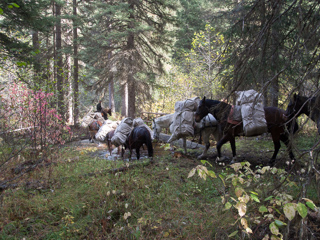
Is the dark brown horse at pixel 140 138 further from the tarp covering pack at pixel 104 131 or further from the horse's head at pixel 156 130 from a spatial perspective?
the tarp covering pack at pixel 104 131

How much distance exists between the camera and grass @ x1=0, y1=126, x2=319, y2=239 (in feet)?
10.9

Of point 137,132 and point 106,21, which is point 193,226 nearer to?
point 137,132

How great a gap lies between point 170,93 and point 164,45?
147 inches

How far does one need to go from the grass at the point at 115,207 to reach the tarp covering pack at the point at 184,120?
1.62 metres

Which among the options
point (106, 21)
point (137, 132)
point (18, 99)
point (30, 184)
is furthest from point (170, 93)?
point (30, 184)

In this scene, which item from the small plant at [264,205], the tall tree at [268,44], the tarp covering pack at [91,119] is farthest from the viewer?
the tarp covering pack at [91,119]

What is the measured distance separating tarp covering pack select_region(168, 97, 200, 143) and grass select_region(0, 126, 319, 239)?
162cm

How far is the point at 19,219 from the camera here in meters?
3.79

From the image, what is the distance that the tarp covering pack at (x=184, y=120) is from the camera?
22.9ft

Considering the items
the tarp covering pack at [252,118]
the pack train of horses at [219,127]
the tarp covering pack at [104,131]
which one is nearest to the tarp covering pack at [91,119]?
the tarp covering pack at [104,131]

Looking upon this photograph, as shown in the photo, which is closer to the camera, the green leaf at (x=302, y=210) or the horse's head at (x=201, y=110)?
the green leaf at (x=302, y=210)

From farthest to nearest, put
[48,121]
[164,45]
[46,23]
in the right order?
1. [164,45]
2. [46,23]
3. [48,121]

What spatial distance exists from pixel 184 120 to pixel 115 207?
12.9 ft

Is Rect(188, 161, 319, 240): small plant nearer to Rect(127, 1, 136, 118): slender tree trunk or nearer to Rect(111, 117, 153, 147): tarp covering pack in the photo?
Rect(111, 117, 153, 147): tarp covering pack
